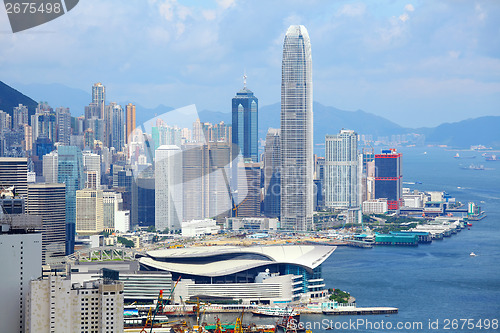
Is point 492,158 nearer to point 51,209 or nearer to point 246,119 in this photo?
point 246,119

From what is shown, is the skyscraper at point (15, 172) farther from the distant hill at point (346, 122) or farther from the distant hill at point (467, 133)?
the distant hill at point (467, 133)

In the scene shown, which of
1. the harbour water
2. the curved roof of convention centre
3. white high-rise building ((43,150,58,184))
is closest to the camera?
the harbour water

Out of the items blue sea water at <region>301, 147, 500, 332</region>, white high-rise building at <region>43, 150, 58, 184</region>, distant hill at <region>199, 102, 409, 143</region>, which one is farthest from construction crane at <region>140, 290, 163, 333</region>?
distant hill at <region>199, 102, 409, 143</region>

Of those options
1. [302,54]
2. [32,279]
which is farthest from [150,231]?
[32,279]

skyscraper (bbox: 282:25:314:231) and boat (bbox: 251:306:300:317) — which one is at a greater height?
skyscraper (bbox: 282:25:314:231)

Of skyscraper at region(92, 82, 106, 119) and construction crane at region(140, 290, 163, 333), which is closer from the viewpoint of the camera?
construction crane at region(140, 290, 163, 333)

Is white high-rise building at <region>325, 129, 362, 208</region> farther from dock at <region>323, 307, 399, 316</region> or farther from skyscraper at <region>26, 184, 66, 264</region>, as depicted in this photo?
dock at <region>323, 307, 399, 316</region>

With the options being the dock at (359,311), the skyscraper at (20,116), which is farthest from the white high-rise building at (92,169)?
the dock at (359,311)
